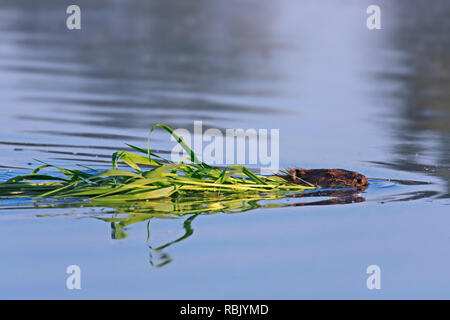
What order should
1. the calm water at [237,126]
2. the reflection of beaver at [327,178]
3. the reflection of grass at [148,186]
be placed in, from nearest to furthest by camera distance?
1. the calm water at [237,126]
2. the reflection of grass at [148,186]
3. the reflection of beaver at [327,178]

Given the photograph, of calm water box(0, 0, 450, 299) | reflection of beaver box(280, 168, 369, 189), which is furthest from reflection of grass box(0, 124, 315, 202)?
reflection of beaver box(280, 168, 369, 189)

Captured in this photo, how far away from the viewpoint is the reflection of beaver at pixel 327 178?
8.60 m

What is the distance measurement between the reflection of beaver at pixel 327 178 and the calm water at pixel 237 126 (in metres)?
0.27

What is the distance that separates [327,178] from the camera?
Answer: 8.66 meters

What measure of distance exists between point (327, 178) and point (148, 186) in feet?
6.13

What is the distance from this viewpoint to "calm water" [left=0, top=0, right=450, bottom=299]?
617cm

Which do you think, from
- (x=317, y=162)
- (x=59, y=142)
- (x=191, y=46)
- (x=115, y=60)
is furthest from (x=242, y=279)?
(x=191, y=46)

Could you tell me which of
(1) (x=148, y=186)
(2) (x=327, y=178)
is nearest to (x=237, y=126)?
(2) (x=327, y=178)

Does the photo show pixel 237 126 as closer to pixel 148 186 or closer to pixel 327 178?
pixel 327 178

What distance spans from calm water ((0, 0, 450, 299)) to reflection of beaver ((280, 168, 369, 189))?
268 mm

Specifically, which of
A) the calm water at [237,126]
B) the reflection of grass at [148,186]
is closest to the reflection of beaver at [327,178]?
Result: the calm water at [237,126]

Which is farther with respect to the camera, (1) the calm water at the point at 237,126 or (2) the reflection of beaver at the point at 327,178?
(2) the reflection of beaver at the point at 327,178

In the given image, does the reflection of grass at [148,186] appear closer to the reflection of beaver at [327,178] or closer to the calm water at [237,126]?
the calm water at [237,126]

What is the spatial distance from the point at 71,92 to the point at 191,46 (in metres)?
6.23
